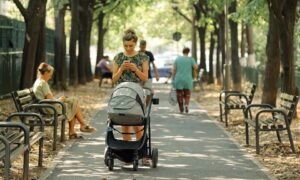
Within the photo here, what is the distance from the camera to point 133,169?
977cm

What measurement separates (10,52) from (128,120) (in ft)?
45.4

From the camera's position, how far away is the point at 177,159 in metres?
10.9

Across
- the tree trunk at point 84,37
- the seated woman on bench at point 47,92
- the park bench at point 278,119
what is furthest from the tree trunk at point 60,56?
the park bench at point 278,119

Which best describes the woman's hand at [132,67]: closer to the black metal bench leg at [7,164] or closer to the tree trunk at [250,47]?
the black metal bench leg at [7,164]

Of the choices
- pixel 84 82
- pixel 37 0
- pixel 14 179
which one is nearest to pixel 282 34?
pixel 37 0

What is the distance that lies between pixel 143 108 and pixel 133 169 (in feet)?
A: 2.74

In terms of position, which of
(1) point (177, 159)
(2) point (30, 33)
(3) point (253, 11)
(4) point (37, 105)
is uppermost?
(3) point (253, 11)

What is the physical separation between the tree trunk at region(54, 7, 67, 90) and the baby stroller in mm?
16909

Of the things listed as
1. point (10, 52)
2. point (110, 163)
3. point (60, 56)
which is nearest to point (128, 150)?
point (110, 163)

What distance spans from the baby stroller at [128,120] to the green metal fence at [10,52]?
12.0 meters

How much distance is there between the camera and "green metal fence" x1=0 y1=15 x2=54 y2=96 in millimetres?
21562

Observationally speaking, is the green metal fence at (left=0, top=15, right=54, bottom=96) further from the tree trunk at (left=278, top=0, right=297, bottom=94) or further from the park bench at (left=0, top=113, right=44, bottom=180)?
the park bench at (left=0, top=113, right=44, bottom=180)

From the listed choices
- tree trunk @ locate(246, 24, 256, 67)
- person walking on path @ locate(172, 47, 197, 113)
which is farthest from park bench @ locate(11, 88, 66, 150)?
tree trunk @ locate(246, 24, 256, 67)

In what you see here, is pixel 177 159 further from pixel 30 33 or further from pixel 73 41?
pixel 73 41
